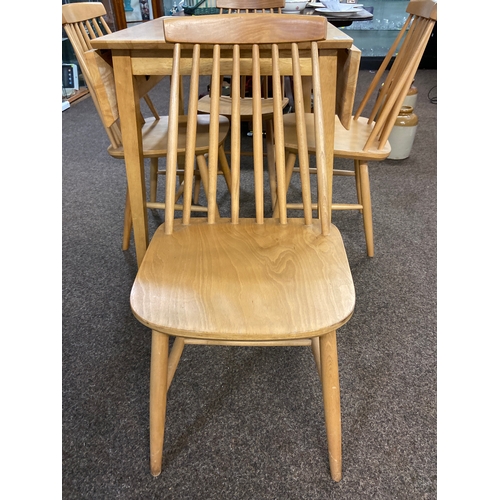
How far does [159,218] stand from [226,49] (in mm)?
992

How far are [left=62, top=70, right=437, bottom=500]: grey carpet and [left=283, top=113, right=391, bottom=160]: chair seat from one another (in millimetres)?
436

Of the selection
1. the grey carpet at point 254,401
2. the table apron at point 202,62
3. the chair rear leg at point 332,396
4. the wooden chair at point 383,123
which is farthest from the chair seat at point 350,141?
the chair rear leg at point 332,396

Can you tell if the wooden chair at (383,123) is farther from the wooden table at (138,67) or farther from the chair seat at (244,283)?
the chair seat at (244,283)

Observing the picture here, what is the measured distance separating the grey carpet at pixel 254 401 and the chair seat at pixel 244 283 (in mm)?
419

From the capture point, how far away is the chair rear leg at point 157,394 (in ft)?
2.55

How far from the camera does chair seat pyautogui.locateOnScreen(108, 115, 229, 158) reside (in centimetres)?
133

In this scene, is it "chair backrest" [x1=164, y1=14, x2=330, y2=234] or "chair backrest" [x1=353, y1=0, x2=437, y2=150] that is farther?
"chair backrest" [x1=353, y1=0, x2=437, y2=150]

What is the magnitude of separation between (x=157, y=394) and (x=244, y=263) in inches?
12.4

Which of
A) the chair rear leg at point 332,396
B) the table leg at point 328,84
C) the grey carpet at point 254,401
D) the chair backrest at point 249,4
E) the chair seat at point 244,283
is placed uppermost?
the chair backrest at point 249,4

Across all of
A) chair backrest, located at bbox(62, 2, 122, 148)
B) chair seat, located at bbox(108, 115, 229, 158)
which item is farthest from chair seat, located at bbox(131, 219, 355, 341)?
chair seat, located at bbox(108, 115, 229, 158)

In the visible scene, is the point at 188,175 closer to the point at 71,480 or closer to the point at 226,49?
the point at 226,49

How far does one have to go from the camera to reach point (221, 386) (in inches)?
43.3

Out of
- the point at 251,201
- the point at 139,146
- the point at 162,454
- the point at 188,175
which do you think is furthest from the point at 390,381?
the point at 251,201

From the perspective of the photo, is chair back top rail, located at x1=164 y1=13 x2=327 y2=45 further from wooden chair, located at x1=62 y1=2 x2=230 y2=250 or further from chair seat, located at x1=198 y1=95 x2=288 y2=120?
chair seat, located at x1=198 y1=95 x2=288 y2=120
